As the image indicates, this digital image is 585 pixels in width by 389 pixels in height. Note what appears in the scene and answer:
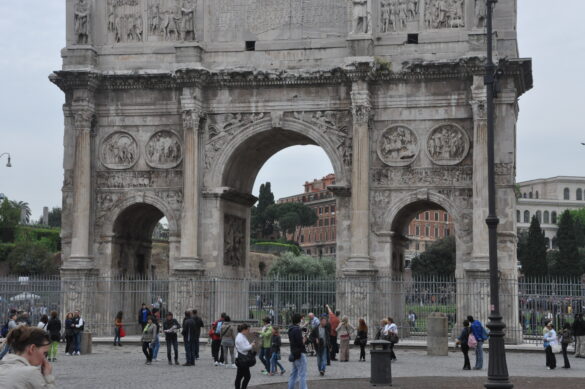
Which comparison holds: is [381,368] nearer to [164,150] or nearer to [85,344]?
[85,344]

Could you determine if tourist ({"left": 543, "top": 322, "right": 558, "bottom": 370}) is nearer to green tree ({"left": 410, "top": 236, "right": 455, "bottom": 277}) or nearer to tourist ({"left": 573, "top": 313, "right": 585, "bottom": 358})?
tourist ({"left": 573, "top": 313, "right": 585, "bottom": 358})

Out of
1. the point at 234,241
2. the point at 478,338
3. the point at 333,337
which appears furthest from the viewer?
the point at 234,241

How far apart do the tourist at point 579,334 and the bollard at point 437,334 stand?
125 inches

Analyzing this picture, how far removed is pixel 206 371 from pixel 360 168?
11470 millimetres

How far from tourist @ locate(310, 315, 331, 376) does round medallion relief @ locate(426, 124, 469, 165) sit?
34.1 feet

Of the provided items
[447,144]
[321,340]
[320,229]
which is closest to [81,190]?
[447,144]

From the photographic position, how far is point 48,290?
31922mm

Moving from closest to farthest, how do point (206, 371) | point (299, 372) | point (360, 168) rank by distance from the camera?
point (299, 372) → point (206, 371) → point (360, 168)

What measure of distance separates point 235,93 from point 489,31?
17.1 m

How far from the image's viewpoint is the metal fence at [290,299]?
2959 centimetres

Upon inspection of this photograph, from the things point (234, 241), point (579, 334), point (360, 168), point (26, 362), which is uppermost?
point (360, 168)

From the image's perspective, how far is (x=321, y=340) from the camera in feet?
65.8

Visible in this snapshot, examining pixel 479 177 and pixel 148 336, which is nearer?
pixel 148 336

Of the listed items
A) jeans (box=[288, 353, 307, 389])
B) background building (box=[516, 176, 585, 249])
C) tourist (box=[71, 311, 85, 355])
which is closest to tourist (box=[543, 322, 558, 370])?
jeans (box=[288, 353, 307, 389])
